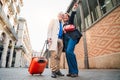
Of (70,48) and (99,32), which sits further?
(99,32)

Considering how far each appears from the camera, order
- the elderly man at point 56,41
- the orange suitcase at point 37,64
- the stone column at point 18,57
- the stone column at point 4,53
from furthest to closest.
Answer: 1. the stone column at point 18,57
2. the stone column at point 4,53
3. the orange suitcase at point 37,64
4. the elderly man at point 56,41

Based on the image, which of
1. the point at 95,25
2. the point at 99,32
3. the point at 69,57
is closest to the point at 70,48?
the point at 69,57

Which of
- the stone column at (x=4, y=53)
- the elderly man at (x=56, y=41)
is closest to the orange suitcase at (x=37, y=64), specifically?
the elderly man at (x=56, y=41)

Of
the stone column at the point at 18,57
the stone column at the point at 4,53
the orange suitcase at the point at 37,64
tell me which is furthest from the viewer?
the stone column at the point at 18,57

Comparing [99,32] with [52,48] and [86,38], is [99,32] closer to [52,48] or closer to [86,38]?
[86,38]

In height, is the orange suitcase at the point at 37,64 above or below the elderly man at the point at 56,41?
below

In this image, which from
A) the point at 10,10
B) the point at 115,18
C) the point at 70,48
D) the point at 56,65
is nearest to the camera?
the point at 70,48

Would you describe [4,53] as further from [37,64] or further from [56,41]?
[56,41]

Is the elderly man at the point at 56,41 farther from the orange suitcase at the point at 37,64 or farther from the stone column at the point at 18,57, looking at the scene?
the stone column at the point at 18,57

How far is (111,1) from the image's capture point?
7938 mm

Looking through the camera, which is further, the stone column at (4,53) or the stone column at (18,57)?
the stone column at (18,57)

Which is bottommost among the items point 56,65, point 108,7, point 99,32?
point 56,65

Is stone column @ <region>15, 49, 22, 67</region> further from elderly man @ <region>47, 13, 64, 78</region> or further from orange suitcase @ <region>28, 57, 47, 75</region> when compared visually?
elderly man @ <region>47, 13, 64, 78</region>

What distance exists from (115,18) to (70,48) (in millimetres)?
3904
